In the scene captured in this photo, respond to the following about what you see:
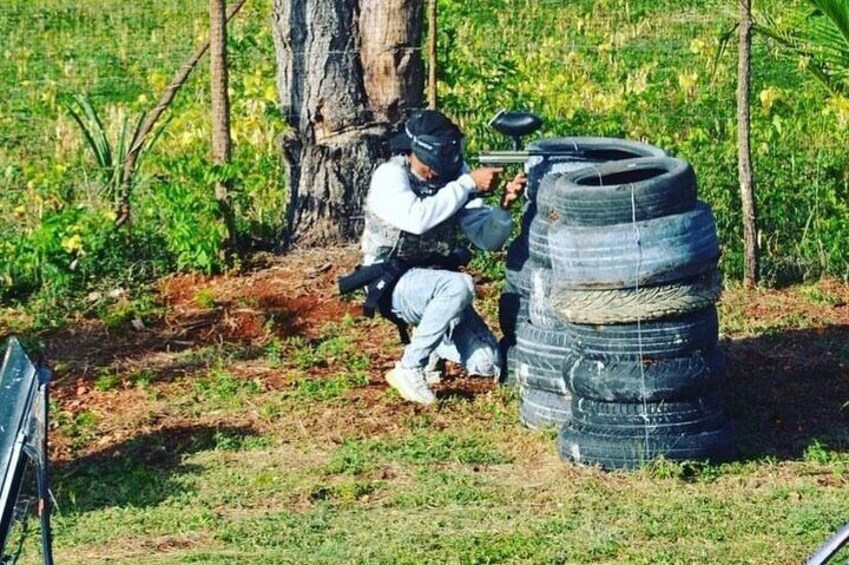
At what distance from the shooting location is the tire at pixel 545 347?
323 inches

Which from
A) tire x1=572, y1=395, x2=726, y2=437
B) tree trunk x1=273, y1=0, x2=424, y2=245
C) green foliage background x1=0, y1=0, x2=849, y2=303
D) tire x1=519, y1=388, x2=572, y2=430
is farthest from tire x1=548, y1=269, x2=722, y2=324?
tree trunk x1=273, y1=0, x2=424, y2=245

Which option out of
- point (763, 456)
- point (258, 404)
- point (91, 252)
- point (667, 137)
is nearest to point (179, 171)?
point (91, 252)

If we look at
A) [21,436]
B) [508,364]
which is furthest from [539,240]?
[21,436]

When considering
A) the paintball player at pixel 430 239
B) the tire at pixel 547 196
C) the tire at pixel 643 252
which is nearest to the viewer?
the tire at pixel 643 252

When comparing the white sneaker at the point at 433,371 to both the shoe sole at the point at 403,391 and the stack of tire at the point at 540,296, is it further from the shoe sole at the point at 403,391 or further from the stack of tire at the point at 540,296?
the stack of tire at the point at 540,296

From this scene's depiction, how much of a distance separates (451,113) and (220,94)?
5.86 ft

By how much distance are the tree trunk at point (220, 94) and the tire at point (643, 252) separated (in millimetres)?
3425

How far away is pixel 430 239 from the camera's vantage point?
28.5ft

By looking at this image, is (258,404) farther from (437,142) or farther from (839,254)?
(839,254)

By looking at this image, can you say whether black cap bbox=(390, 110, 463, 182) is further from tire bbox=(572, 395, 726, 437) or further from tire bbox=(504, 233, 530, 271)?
tire bbox=(572, 395, 726, 437)

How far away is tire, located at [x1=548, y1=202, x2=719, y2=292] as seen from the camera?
7.40 m

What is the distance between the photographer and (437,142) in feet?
28.1

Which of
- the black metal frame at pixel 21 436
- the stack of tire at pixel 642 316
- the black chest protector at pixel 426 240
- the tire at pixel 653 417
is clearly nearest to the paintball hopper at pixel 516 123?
the black chest protector at pixel 426 240

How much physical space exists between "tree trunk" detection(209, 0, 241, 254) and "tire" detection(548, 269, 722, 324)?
342cm
